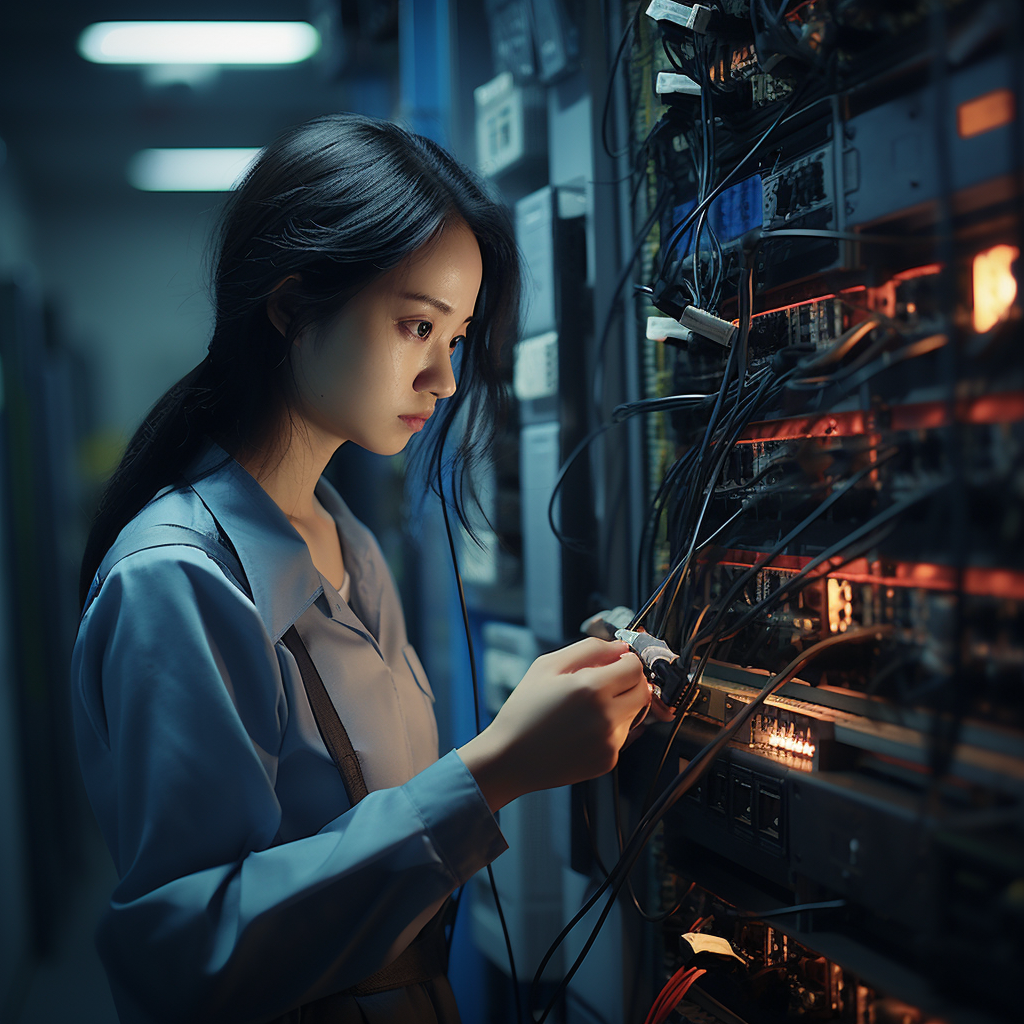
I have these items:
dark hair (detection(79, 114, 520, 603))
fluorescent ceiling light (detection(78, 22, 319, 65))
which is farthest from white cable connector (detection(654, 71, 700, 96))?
fluorescent ceiling light (detection(78, 22, 319, 65))

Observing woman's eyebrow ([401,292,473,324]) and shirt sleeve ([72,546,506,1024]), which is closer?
shirt sleeve ([72,546,506,1024])

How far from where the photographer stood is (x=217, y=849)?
0.64m

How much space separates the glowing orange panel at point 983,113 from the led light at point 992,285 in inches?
3.1

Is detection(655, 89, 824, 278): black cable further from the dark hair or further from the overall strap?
the overall strap

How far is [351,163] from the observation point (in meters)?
0.82

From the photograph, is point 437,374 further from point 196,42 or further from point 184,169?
point 184,169


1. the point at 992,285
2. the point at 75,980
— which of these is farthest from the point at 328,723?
the point at 75,980

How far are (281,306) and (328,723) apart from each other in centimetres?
46

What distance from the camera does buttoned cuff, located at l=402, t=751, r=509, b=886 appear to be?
2.15ft

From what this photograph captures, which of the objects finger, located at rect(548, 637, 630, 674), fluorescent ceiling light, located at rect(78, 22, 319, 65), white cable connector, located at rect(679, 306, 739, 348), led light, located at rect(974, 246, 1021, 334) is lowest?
finger, located at rect(548, 637, 630, 674)

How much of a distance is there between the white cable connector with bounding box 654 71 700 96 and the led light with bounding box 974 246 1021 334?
492 mm

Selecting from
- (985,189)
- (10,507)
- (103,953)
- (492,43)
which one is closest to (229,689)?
(103,953)

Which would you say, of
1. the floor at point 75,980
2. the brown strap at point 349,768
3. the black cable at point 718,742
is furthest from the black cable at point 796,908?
the floor at point 75,980

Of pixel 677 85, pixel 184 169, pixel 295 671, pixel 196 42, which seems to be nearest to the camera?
pixel 295 671
